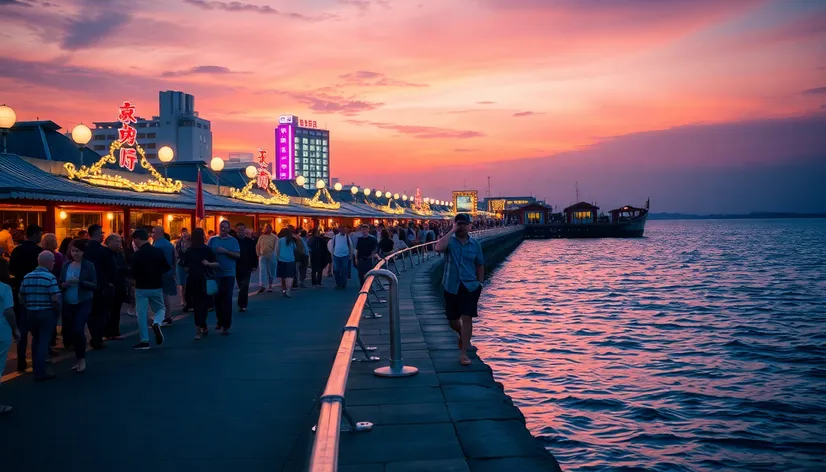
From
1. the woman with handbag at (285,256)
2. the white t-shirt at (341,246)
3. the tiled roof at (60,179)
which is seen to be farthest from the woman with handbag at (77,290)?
the white t-shirt at (341,246)

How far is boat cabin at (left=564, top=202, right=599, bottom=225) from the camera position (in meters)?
149

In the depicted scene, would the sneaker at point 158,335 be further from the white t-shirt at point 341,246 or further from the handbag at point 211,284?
the white t-shirt at point 341,246

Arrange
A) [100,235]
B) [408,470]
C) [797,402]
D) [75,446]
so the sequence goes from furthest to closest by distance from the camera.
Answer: [797,402]
[100,235]
[75,446]
[408,470]

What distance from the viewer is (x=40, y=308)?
834cm

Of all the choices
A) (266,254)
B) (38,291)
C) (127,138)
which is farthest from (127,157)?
(38,291)

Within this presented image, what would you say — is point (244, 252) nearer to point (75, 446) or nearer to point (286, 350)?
point (286, 350)

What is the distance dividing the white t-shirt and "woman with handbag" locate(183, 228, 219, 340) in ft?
25.7

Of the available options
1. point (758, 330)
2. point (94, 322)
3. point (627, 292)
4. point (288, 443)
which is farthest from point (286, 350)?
point (627, 292)

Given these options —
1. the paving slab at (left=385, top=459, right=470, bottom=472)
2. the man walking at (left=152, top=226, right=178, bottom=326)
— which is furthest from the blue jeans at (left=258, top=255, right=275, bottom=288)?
the paving slab at (left=385, top=459, right=470, bottom=472)

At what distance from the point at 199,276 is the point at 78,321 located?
8.36 feet

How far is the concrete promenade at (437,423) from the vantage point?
5.16 meters

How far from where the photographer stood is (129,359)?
32.0 ft

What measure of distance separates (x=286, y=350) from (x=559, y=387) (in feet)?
19.0

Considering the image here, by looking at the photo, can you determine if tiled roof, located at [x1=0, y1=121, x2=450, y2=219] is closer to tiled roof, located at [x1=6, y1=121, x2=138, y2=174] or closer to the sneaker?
tiled roof, located at [x1=6, y1=121, x2=138, y2=174]
